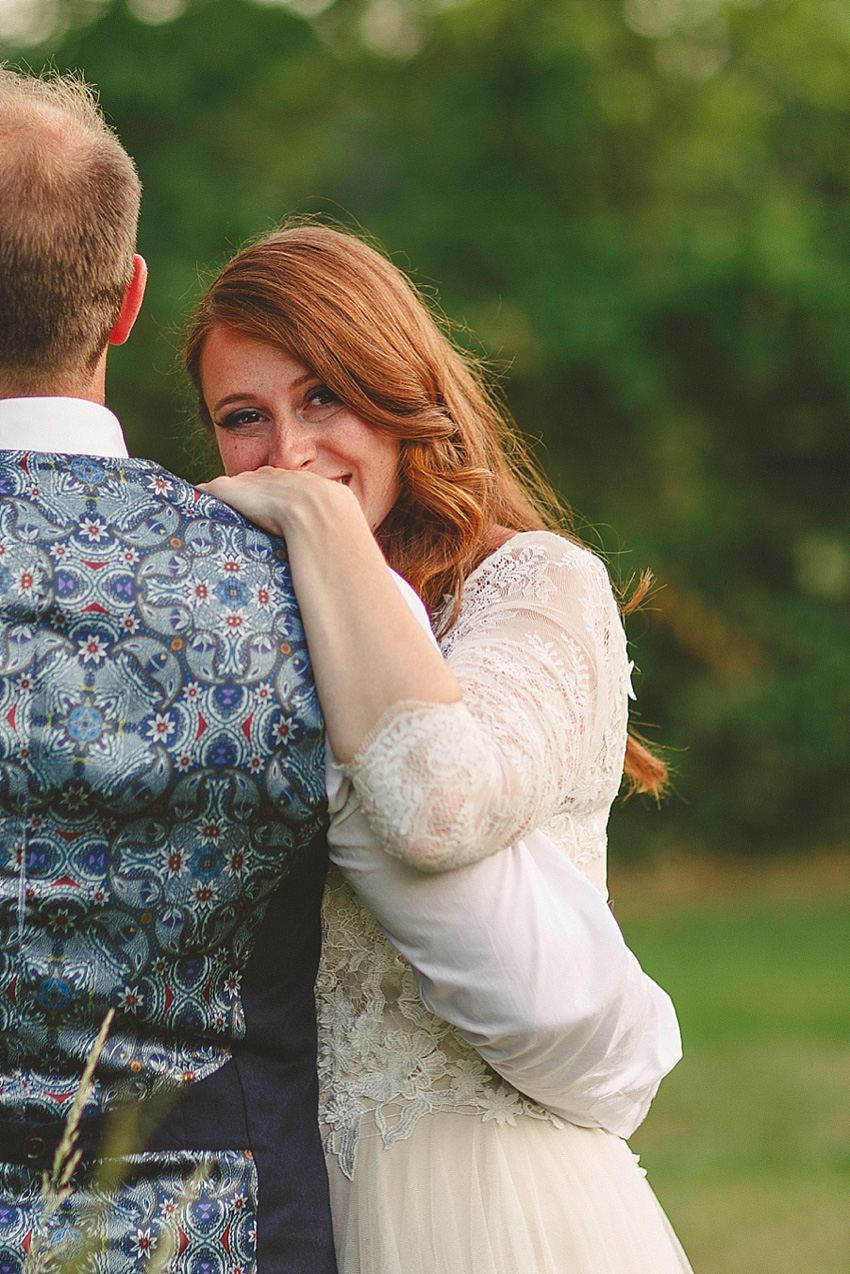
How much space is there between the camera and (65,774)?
1.70 m

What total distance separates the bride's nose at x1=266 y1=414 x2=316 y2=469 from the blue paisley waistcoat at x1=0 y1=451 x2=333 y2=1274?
0.82m

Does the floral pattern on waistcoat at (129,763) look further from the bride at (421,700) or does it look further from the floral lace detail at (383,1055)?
the floral lace detail at (383,1055)

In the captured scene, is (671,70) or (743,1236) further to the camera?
(671,70)

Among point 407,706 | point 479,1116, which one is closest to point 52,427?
point 407,706

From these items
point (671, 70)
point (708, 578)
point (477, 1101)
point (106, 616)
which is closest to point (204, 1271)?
point (477, 1101)

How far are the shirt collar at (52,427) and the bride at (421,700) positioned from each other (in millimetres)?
195

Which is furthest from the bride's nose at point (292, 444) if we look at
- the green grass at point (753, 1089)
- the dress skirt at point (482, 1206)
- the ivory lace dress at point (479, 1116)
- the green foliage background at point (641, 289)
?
the green foliage background at point (641, 289)

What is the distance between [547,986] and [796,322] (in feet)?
42.7

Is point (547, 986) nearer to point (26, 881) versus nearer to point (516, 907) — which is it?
point (516, 907)

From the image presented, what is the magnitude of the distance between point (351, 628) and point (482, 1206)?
3.10 feet

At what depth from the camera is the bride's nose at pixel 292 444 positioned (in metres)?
2.67

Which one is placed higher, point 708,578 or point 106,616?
point 106,616

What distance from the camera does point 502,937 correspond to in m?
1.84

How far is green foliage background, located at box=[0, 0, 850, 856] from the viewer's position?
1384 cm
